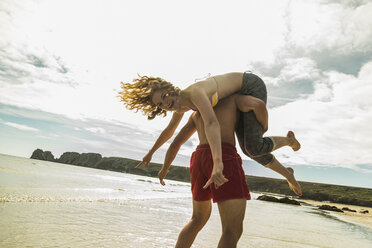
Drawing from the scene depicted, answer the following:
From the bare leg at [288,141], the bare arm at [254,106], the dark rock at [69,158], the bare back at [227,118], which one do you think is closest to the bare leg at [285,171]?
the bare leg at [288,141]

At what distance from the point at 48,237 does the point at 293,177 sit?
335 centimetres

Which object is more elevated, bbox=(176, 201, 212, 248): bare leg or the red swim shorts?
the red swim shorts

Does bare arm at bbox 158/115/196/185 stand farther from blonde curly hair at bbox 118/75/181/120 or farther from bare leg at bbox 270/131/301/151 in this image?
bare leg at bbox 270/131/301/151

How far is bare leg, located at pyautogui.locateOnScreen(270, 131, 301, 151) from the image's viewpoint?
2566mm

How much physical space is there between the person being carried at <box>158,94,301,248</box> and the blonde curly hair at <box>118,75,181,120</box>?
42 cm

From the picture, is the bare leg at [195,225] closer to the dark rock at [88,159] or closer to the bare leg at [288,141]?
the bare leg at [288,141]

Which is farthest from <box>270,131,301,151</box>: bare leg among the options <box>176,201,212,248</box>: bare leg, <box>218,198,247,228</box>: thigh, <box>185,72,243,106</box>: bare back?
<box>176,201,212,248</box>: bare leg

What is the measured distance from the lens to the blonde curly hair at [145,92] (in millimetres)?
2328

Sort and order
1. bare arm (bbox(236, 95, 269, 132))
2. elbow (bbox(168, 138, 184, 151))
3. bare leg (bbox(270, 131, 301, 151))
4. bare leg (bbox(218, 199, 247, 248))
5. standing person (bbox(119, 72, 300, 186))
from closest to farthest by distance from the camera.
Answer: bare leg (bbox(218, 199, 247, 248)) < standing person (bbox(119, 72, 300, 186)) < bare arm (bbox(236, 95, 269, 132)) < bare leg (bbox(270, 131, 301, 151)) < elbow (bbox(168, 138, 184, 151))

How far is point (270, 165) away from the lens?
2.63 metres

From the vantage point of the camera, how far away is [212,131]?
1.94 metres

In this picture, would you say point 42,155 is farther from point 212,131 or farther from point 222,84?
point 212,131

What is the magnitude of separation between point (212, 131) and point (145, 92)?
0.81 metres

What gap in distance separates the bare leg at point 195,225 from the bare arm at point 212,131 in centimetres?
62
